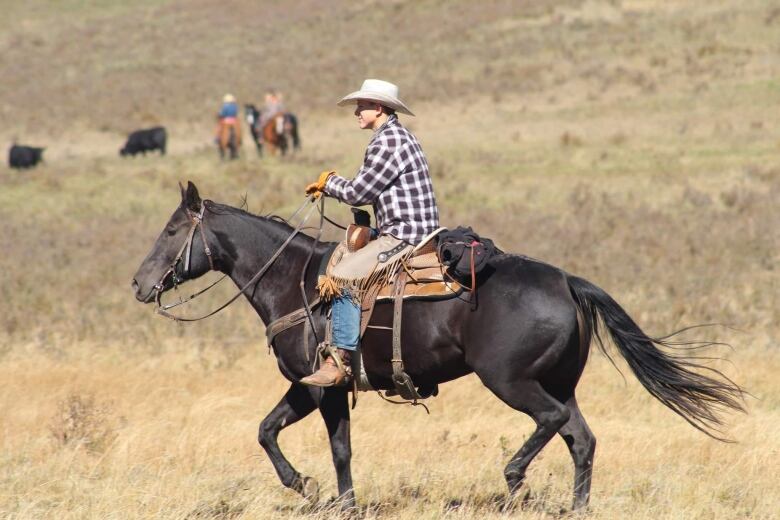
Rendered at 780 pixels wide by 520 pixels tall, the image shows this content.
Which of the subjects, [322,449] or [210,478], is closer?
[210,478]

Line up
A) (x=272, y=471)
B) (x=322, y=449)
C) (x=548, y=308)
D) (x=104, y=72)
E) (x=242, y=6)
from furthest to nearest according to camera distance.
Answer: (x=242, y=6)
(x=104, y=72)
(x=322, y=449)
(x=272, y=471)
(x=548, y=308)

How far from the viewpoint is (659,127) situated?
31016 mm

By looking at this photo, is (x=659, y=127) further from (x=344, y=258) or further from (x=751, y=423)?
(x=344, y=258)

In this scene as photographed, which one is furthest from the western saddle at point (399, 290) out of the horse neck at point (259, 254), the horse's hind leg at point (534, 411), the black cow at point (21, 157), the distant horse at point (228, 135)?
the black cow at point (21, 157)

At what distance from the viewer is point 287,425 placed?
7.05 m

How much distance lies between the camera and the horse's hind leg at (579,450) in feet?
21.9

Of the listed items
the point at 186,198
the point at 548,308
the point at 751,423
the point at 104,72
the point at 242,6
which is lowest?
the point at 751,423

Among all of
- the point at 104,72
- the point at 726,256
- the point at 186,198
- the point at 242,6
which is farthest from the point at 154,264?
the point at 242,6

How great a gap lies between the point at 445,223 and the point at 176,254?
13102mm

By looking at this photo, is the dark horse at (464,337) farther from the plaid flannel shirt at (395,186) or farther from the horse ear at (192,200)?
the plaid flannel shirt at (395,186)

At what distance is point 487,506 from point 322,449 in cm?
240

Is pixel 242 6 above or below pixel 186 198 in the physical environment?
above

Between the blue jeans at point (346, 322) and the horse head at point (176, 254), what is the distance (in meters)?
0.99

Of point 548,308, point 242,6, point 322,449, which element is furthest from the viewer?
point 242,6
